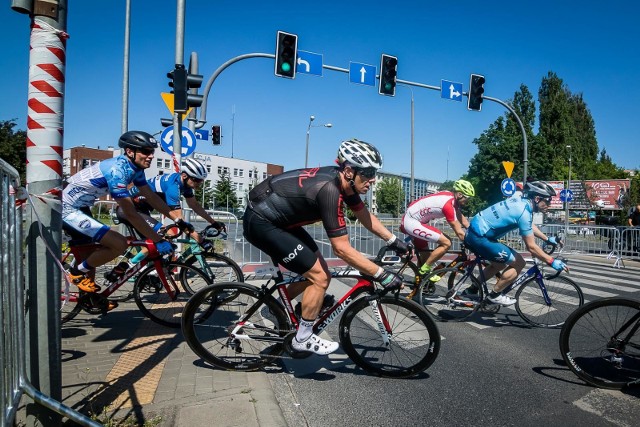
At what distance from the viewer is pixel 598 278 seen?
10578mm

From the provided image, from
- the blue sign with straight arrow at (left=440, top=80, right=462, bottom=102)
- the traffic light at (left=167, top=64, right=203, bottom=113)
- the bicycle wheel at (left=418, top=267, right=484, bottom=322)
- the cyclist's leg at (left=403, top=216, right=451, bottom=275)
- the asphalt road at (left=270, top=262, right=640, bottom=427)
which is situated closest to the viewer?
the asphalt road at (left=270, top=262, right=640, bottom=427)

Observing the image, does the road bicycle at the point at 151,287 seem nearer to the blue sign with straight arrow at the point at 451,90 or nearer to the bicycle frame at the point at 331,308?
the bicycle frame at the point at 331,308

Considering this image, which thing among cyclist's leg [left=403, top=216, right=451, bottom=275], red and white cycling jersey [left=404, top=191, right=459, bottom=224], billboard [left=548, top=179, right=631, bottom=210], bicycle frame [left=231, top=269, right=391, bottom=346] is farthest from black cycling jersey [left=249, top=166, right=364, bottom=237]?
billboard [left=548, top=179, right=631, bottom=210]

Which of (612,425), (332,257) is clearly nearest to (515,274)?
(612,425)

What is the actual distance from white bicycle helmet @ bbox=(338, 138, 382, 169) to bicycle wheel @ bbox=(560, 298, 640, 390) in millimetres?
2078

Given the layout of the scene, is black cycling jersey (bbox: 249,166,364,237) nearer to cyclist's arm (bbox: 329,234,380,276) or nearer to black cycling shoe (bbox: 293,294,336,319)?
cyclist's arm (bbox: 329,234,380,276)

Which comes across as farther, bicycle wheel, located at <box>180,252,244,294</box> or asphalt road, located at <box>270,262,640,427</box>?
bicycle wheel, located at <box>180,252,244,294</box>

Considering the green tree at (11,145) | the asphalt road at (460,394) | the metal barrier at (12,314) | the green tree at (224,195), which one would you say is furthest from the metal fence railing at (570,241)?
the green tree at (224,195)

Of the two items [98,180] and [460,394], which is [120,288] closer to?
[98,180]

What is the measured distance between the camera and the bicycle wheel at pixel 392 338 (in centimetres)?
378

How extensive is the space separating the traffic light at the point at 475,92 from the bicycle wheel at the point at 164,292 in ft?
46.7

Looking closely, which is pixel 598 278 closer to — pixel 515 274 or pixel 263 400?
pixel 515 274

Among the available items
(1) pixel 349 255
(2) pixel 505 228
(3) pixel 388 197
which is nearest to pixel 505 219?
(2) pixel 505 228

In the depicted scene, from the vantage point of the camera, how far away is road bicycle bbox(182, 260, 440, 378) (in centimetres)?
390
